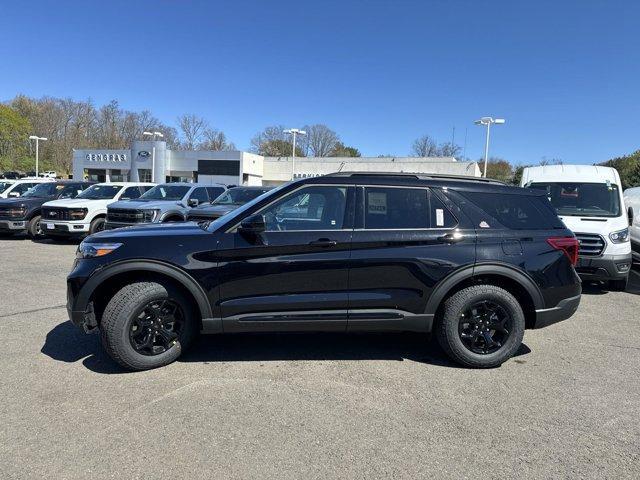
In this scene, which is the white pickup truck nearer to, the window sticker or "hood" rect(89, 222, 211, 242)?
"hood" rect(89, 222, 211, 242)

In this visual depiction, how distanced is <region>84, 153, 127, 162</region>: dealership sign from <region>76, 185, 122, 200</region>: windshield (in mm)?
46299

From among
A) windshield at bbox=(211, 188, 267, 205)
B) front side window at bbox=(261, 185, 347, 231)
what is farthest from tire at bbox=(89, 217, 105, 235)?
front side window at bbox=(261, 185, 347, 231)

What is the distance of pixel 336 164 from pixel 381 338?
170ft

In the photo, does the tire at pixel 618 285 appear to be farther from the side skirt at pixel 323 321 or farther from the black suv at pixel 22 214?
the black suv at pixel 22 214

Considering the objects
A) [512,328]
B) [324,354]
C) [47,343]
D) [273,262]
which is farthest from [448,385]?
[47,343]

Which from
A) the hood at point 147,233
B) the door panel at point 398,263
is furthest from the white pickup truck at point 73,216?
the door panel at point 398,263

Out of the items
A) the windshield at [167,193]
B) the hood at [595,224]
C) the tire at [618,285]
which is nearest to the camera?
the hood at [595,224]

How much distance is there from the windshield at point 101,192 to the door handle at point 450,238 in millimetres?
12343

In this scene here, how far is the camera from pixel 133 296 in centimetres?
406

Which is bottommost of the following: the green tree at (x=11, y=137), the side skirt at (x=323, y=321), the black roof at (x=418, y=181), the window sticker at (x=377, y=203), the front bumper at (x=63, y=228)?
the side skirt at (x=323, y=321)

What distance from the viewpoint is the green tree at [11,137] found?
6756 cm

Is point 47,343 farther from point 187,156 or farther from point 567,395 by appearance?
point 187,156

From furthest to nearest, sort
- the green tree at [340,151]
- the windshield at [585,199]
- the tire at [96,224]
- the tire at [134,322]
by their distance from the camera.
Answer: the green tree at [340,151] → the tire at [96,224] → the windshield at [585,199] → the tire at [134,322]

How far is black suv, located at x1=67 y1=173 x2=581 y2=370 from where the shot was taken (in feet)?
13.5
